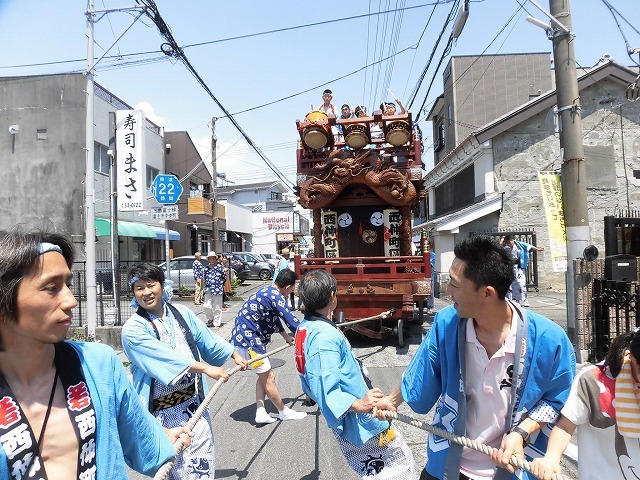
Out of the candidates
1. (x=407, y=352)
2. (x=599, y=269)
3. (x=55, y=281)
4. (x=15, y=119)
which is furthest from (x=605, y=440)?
(x=15, y=119)

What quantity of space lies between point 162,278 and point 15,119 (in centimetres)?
2030

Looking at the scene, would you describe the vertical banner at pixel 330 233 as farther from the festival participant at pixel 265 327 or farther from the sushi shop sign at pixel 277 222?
the sushi shop sign at pixel 277 222

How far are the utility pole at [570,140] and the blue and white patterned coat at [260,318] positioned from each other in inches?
159

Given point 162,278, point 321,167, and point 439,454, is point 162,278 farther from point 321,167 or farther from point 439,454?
point 321,167

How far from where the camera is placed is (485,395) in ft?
6.82

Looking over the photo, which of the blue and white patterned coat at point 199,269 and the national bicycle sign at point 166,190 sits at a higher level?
the national bicycle sign at point 166,190

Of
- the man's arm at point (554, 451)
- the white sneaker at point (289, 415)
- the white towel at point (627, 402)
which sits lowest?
the white sneaker at point (289, 415)

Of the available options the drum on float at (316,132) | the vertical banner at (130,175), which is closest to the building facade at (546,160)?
the drum on float at (316,132)

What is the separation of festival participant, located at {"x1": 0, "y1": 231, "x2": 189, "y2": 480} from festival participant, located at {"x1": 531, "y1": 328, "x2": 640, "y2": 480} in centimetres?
A: 161

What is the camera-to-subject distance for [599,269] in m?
6.28

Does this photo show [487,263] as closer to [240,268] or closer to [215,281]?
[215,281]

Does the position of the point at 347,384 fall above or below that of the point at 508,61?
below

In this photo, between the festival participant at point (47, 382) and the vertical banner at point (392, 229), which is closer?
the festival participant at point (47, 382)

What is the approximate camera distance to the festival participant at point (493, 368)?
79.0 inches
